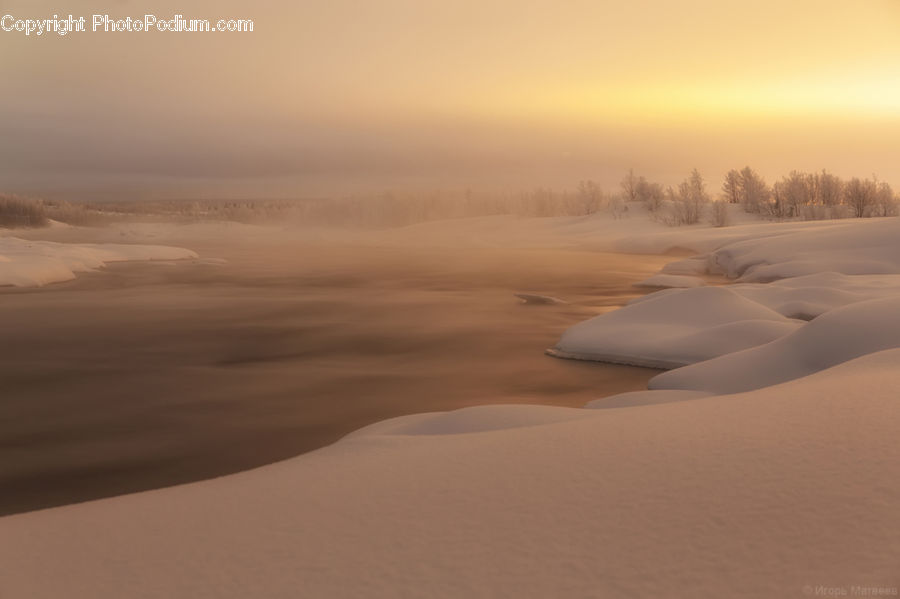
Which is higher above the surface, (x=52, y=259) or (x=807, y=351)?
(x=52, y=259)

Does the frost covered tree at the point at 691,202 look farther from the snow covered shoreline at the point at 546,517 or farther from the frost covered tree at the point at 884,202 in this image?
the snow covered shoreline at the point at 546,517

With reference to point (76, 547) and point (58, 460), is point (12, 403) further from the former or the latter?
point (76, 547)

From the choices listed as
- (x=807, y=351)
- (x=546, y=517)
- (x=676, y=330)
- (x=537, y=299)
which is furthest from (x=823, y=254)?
(x=546, y=517)

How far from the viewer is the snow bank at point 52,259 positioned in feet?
47.2

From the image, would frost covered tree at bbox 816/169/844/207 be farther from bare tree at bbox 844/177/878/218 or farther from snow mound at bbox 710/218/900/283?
snow mound at bbox 710/218/900/283

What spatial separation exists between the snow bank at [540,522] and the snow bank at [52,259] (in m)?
13.8

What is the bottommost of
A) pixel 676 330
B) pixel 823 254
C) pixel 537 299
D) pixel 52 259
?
pixel 537 299

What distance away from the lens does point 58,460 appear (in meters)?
4.34

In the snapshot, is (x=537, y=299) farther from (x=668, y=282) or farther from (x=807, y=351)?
(x=807, y=351)

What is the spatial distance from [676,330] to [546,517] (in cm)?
567

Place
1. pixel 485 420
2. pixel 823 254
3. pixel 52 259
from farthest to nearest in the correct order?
pixel 52 259
pixel 823 254
pixel 485 420

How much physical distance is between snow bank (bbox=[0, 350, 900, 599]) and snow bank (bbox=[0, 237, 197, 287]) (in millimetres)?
13802

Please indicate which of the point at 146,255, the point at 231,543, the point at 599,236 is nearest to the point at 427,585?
the point at 231,543

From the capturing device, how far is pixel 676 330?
7.19m
